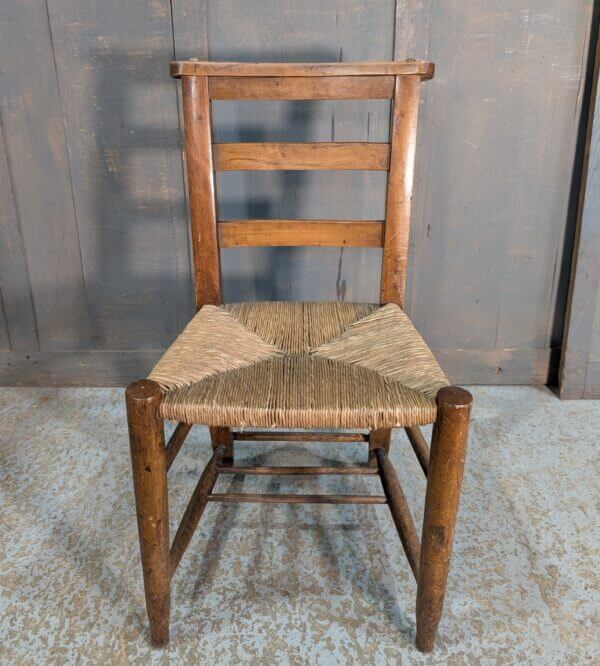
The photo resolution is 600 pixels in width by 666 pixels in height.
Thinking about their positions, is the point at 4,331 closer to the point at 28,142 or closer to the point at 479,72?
the point at 28,142

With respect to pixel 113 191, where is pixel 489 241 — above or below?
below

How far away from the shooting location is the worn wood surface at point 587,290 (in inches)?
57.7

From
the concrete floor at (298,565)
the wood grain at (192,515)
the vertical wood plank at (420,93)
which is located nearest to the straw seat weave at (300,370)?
the wood grain at (192,515)

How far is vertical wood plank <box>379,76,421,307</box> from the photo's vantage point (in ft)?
3.49

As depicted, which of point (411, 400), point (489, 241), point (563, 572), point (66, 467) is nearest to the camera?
point (411, 400)

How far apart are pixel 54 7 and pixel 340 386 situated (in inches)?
49.0

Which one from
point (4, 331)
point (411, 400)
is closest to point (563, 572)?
point (411, 400)

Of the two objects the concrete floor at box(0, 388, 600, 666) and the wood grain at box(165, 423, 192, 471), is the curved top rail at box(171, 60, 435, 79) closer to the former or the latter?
the wood grain at box(165, 423, 192, 471)

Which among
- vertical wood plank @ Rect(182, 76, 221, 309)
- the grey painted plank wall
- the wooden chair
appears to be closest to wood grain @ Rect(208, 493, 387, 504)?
the wooden chair

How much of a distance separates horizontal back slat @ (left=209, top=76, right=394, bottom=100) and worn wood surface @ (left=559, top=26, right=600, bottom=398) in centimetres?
71

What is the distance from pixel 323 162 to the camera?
3.63ft

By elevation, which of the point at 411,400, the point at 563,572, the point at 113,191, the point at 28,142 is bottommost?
the point at 563,572

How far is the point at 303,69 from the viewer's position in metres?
1.06

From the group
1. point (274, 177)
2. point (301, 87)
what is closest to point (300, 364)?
point (301, 87)
